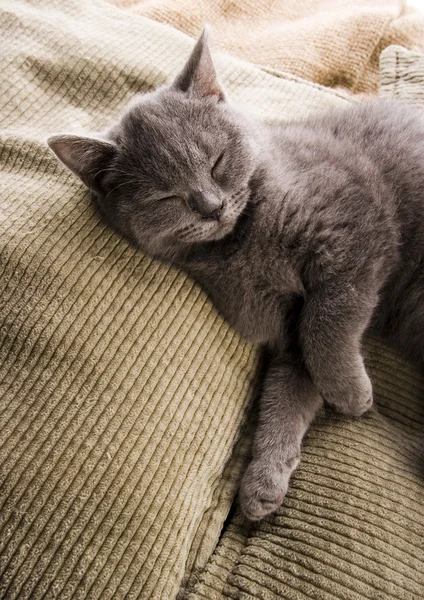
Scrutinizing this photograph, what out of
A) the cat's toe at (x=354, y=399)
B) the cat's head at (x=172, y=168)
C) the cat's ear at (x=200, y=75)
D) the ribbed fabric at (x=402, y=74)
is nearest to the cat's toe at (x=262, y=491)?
the cat's toe at (x=354, y=399)

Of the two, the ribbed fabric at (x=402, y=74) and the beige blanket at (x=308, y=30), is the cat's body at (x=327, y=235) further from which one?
the beige blanket at (x=308, y=30)

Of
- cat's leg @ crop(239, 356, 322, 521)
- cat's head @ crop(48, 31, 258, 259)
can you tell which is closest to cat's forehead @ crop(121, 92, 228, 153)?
cat's head @ crop(48, 31, 258, 259)

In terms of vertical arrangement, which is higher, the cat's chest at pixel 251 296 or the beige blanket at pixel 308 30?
the beige blanket at pixel 308 30

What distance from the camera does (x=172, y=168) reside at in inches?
39.0

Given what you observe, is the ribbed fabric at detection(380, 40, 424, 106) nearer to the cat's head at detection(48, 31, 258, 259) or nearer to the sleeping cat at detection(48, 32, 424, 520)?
the sleeping cat at detection(48, 32, 424, 520)

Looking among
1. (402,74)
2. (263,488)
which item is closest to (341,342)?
(263,488)

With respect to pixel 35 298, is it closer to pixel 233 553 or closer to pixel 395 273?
pixel 233 553

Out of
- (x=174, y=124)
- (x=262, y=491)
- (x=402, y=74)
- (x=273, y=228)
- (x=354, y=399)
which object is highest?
(x=402, y=74)

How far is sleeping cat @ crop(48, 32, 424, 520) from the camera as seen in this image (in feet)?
3.28

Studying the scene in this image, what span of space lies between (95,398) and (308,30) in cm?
142

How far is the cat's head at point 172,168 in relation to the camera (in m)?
0.99

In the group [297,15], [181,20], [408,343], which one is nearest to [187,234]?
[408,343]

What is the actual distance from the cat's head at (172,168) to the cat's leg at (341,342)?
0.27 m

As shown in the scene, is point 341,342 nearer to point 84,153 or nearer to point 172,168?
point 172,168
